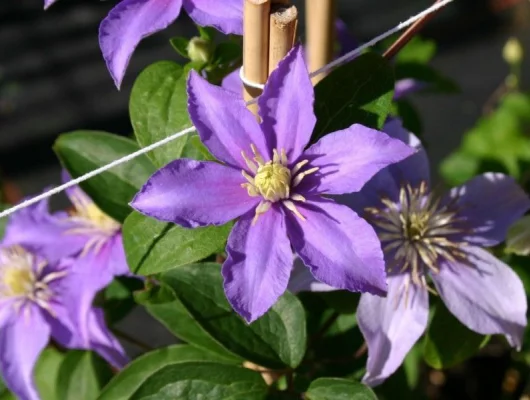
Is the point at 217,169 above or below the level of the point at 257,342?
above

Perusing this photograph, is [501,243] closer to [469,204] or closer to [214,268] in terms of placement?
[469,204]

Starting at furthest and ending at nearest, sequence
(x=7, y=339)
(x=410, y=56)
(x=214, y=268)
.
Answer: (x=410, y=56) → (x=7, y=339) → (x=214, y=268)

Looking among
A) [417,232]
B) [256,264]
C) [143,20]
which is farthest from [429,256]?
[143,20]

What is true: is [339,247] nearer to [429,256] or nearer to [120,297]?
[429,256]

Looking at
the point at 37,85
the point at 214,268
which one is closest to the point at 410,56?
the point at 214,268

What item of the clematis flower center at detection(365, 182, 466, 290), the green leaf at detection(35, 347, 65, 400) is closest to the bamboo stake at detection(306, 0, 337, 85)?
the clematis flower center at detection(365, 182, 466, 290)

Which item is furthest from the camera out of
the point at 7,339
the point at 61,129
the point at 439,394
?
the point at 61,129

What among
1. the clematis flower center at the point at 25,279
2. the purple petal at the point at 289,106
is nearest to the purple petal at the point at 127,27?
the purple petal at the point at 289,106

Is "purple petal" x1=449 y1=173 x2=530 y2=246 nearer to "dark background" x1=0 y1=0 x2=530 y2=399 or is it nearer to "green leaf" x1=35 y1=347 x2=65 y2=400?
"green leaf" x1=35 y1=347 x2=65 y2=400
